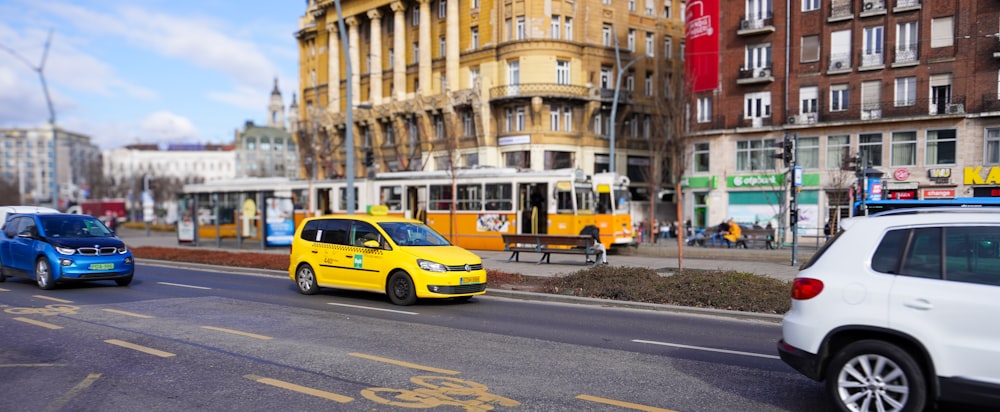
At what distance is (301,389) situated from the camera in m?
6.76

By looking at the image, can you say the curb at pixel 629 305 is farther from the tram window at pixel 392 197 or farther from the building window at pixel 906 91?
the building window at pixel 906 91

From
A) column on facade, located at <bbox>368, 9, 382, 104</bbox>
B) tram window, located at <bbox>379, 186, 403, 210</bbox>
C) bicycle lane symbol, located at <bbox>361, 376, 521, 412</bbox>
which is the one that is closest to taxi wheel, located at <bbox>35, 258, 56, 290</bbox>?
bicycle lane symbol, located at <bbox>361, 376, 521, 412</bbox>

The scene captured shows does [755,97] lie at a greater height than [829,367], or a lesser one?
greater

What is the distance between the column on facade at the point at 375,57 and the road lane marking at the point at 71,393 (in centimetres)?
4988

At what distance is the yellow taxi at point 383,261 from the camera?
1276 centimetres

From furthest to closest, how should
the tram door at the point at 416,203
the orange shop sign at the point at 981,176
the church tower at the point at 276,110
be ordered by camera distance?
1. the church tower at the point at 276,110
2. the orange shop sign at the point at 981,176
3. the tram door at the point at 416,203

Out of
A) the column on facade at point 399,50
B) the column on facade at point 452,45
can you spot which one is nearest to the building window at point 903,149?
the column on facade at point 452,45

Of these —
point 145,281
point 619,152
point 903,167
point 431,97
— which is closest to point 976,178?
point 903,167

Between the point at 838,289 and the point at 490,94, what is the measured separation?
43.8m

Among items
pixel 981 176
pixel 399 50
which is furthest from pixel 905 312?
pixel 399 50

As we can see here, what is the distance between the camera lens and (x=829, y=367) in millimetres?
5836

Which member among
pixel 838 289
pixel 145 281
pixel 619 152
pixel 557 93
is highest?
pixel 557 93

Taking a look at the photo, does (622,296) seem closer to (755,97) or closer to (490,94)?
(755,97)

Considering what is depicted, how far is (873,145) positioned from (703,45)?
10830mm
